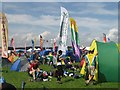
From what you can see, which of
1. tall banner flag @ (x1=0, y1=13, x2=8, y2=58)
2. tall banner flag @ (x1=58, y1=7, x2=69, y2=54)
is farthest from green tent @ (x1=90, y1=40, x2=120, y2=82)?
tall banner flag @ (x1=58, y1=7, x2=69, y2=54)

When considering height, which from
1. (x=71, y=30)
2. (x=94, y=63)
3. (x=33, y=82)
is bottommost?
(x=33, y=82)

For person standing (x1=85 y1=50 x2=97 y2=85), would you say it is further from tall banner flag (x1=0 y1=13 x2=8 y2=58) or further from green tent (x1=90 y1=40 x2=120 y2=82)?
tall banner flag (x1=0 y1=13 x2=8 y2=58)

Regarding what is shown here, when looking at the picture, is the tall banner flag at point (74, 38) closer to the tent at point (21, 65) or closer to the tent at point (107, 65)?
the tent at point (21, 65)

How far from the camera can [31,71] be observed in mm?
16844

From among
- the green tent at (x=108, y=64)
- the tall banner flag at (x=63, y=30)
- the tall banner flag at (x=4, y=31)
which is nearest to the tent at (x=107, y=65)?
the green tent at (x=108, y=64)

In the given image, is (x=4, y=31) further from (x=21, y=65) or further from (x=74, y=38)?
(x=74, y=38)

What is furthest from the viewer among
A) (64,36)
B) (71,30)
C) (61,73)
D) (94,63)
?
(71,30)

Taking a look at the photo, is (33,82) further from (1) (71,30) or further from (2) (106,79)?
(1) (71,30)

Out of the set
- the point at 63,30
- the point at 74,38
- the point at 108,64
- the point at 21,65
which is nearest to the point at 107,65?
the point at 108,64

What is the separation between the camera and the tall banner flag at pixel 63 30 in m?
26.3

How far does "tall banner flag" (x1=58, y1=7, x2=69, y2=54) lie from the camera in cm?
2627

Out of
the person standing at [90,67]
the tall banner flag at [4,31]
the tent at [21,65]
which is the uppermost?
the tall banner flag at [4,31]

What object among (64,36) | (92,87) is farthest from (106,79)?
(64,36)

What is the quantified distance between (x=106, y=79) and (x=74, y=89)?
133 inches
